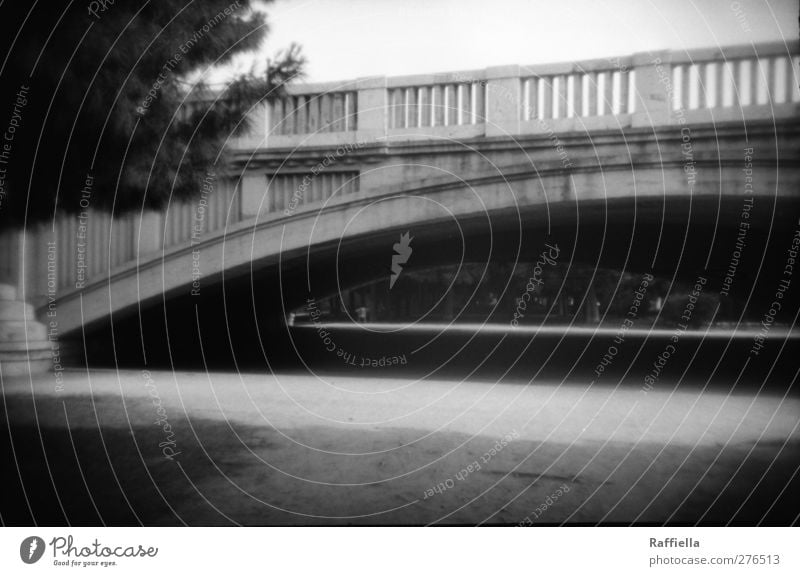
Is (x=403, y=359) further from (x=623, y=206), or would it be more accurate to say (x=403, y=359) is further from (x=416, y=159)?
(x=623, y=206)

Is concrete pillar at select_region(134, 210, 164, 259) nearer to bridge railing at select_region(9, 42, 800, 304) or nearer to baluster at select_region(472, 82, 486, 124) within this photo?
bridge railing at select_region(9, 42, 800, 304)

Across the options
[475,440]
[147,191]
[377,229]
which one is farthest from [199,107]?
[475,440]

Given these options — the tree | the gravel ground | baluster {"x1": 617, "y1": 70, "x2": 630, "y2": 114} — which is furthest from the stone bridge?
the gravel ground

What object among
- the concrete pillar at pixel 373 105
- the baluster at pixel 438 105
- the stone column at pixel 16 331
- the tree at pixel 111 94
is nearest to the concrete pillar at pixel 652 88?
the baluster at pixel 438 105

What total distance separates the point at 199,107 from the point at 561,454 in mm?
4497

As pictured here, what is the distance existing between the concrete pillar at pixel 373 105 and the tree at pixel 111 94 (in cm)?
→ 175

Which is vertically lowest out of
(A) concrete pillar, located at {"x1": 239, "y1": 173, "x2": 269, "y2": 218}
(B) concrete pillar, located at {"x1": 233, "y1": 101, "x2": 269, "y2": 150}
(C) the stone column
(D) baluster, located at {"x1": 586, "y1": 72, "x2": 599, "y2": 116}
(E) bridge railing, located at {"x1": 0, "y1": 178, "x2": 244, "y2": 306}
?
(C) the stone column

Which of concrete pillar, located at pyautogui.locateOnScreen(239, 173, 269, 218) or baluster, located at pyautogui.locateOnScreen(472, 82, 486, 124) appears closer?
baluster, located at pyautogui.locateOnScreen(472, 82, 486, 124)

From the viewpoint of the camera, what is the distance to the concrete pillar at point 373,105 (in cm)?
690

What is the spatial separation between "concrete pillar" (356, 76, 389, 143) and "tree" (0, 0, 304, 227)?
1753 millimetres

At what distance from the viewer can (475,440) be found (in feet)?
14.1

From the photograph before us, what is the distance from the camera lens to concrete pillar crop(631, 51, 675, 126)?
→ 6.00 meters

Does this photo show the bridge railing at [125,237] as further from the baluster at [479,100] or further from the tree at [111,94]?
the baluster at [479,100]

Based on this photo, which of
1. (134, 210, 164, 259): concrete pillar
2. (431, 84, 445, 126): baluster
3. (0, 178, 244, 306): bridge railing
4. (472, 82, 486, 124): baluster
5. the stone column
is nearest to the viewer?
the stone column
